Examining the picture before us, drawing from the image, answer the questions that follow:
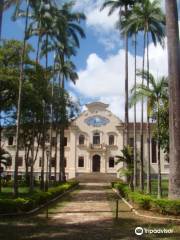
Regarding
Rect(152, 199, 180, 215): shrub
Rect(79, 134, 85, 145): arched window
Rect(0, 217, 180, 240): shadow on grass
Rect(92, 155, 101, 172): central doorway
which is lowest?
Rect(0, 217, 180, 240): shadow on grass

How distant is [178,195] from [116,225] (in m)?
3.75

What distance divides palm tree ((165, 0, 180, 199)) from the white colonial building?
134ft

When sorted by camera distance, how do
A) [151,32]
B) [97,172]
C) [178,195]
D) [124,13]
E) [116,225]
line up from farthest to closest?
1. [97,172]
2. [124,13]
3. [151,32]
4. [178,195]
5. [116,225]

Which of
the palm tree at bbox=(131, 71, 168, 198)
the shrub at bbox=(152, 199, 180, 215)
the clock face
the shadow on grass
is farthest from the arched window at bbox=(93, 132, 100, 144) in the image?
the shadow on grass

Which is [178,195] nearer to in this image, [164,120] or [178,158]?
[178,158]

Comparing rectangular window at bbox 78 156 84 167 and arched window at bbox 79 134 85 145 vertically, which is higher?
arched window at bbox 79 134 85 145

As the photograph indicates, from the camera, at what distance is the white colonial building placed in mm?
58031

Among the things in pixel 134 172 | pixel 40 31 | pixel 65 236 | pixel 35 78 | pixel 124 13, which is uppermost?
pixel 124 13

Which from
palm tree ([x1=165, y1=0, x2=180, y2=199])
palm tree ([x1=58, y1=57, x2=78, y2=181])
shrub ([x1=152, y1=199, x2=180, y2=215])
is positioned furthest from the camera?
palm tree ([x1=58, y1=57, x2=78, y2=181])

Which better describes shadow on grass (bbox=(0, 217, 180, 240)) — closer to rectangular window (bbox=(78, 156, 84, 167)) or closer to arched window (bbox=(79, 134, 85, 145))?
rectangular window (bbox=(78, 156, 84, 167))

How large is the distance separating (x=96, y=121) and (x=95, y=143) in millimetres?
3260

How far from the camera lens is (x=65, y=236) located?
38.5 ft

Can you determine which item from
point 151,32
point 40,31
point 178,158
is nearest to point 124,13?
point 151,32

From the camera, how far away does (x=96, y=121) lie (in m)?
59.0
